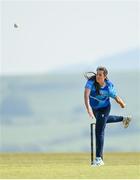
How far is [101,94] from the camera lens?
14.5 metres

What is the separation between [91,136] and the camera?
15.0 m

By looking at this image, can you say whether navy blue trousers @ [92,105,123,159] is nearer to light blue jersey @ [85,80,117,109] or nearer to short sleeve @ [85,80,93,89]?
light blue jersey @ [85,80,117,109]

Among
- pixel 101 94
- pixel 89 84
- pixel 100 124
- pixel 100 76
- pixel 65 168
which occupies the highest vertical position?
pixel 100 76

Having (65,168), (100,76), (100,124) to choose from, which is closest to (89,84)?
(100,76)

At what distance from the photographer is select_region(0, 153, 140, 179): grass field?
12.7 m

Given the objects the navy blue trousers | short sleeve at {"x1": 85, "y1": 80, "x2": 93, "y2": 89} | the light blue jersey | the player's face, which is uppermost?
the player's face

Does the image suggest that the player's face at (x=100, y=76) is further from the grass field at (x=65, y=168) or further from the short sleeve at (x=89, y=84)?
the grass field at (x=65, y=168)

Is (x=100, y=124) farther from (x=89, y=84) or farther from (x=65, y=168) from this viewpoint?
(x=65, y=168)

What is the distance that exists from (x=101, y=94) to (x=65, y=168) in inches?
70.2

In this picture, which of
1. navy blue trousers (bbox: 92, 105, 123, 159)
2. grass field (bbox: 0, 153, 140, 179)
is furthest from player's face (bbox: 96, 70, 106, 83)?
grass field (bbox: 0, 153, 140, 179)

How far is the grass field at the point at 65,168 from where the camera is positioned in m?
12.7

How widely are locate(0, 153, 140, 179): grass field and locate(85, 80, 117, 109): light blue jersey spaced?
4.61 feet

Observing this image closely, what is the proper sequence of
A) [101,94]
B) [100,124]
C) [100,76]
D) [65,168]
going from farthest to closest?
[100,124] < [101,94] < [65,168] < [100,76]

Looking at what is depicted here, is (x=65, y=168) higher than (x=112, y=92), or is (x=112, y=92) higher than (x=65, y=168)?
(x=112, y=92)
